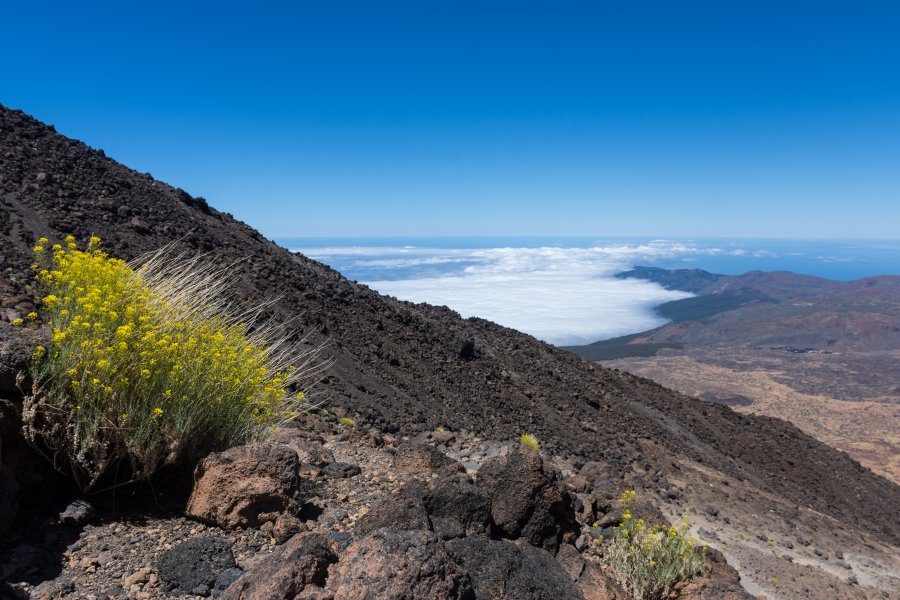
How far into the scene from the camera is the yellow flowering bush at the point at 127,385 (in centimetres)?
265

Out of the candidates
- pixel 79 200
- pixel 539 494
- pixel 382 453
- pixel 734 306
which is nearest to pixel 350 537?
pixel 539 494

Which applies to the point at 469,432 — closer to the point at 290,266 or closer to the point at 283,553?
the point at 290,266

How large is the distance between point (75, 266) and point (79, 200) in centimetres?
782

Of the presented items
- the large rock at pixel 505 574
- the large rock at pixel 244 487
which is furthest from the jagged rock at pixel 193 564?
the large rock at pixel 505 574

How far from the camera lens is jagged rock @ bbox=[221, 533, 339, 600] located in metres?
2.00

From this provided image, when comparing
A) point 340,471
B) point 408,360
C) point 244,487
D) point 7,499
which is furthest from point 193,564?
point 408,360

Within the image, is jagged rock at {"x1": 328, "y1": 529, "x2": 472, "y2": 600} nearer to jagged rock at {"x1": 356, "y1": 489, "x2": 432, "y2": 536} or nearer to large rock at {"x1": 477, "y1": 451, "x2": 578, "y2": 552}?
jagged rock at {"x1": 356, "y1": 489, "x2": 432, "y2": 536}

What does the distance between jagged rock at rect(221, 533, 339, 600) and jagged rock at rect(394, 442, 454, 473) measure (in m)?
2.20

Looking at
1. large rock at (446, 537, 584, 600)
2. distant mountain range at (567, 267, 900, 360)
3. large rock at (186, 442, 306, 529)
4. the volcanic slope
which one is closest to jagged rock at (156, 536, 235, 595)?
large rock at (186, 442, 306, 529)

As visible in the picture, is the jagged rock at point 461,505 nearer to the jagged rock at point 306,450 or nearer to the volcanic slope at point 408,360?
the jagged rock at point 306,450

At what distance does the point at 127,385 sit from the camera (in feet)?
9.39

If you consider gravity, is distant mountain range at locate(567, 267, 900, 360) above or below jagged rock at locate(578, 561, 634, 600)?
below

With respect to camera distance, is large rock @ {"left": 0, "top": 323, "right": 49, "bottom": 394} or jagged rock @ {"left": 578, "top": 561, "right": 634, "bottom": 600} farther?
jagged rock @ {"left": 578, "top": 561, "right": 634, "bottom": 600}

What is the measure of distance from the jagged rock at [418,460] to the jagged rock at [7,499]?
2.57 m
